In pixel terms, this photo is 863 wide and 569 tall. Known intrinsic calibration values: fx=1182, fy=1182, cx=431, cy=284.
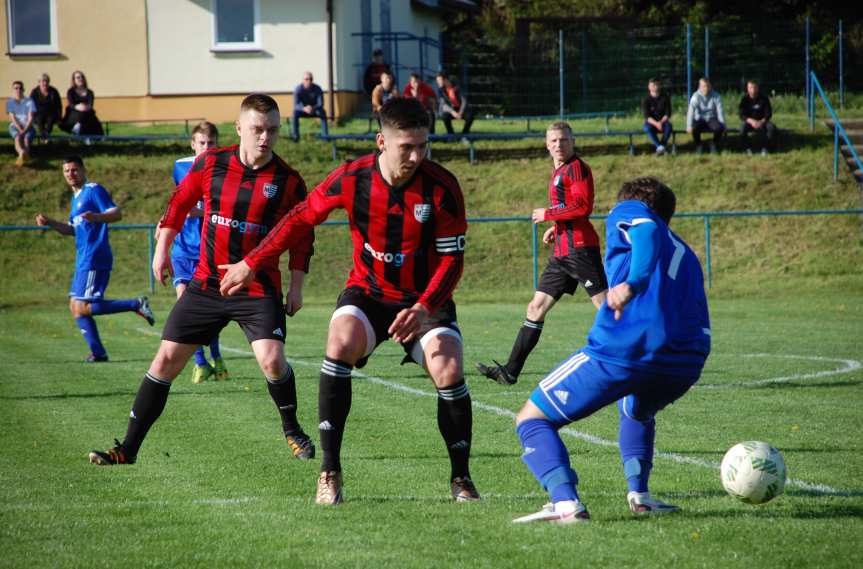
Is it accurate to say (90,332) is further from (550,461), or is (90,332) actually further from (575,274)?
(550,461)

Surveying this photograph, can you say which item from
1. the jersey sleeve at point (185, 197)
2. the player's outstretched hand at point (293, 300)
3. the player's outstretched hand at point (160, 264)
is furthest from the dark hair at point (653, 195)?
the player's outstretched hand at point (160, 264)

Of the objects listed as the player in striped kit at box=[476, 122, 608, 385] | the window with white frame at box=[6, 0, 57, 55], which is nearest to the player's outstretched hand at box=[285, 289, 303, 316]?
the player in striped kit at box=[476, 122, 608, 385]

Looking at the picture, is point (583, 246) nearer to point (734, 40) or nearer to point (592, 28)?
point (734, 40)

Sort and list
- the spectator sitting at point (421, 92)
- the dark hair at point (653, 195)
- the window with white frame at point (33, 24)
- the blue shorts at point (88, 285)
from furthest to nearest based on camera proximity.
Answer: the window with white frame at point (33, 24) < the spectator sitting at point (421, 92) < the blue shorts at point (88, 285) < the dark hair at point (653, 195)

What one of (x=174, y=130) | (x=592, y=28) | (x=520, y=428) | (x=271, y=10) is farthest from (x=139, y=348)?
(x=592, y=28)

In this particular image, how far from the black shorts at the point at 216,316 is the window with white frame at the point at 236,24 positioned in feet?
87.3

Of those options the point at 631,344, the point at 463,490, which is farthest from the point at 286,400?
the point at 631,344

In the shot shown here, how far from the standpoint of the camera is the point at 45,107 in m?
27.2

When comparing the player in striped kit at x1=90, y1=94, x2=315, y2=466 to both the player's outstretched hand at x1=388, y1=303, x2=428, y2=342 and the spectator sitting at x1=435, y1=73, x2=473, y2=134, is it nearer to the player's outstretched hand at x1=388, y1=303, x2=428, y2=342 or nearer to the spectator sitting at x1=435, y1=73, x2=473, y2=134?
the player's outstretched hand at x1=388, y1=303, x2=428, y2=342

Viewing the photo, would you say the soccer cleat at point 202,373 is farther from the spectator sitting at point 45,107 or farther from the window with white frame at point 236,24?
the window with white frame at point 236,24

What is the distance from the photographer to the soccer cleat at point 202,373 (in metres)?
11.3

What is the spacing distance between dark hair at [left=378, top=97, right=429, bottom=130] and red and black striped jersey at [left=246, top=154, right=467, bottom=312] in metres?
0.29

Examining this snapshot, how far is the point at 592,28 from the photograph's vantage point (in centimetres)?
4191

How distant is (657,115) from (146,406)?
21.8 metres
